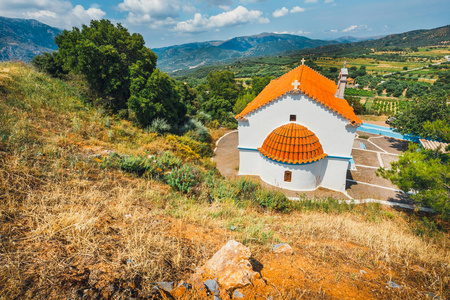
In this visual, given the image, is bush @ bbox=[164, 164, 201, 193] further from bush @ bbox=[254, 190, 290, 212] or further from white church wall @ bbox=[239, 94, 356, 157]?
white church wall @ bbox=[239, 94, 356, 157]

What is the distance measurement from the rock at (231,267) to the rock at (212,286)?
12 centimetres

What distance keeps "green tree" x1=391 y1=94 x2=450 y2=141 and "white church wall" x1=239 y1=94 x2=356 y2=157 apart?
38.9 ft

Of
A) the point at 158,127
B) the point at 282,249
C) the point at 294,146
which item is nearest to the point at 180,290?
the point at 282,249

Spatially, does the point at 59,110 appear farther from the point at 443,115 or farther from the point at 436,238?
the point at 443,115

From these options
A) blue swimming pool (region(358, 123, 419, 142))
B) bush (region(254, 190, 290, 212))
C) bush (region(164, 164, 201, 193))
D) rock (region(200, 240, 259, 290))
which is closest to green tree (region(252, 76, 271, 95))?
blue swimming pool (region(358, 123, 419, 142))

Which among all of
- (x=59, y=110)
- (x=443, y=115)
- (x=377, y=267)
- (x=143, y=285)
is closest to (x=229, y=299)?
(x=143, y=285)

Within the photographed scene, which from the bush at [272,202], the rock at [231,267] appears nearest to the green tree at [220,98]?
the bush at [272,202]

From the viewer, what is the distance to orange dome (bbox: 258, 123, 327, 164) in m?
14.9

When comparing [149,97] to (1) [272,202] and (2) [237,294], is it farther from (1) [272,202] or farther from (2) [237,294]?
(2) [237,294]

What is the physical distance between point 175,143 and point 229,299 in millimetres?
14463

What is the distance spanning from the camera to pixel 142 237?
15.6 feet

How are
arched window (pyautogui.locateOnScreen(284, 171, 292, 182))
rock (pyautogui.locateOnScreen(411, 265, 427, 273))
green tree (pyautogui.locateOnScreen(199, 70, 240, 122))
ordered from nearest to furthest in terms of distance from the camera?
rock (pyautogui.locateOnScreen(411, 265, 427, 273)) → arched window (pyautogui.locateOnScreen(284, 171, 292, 182)) → green tree (pyautogui.locateOnScreen(199, 70, 240, 122))

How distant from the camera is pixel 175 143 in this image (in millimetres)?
17016

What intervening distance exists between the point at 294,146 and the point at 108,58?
1951 centimetres
